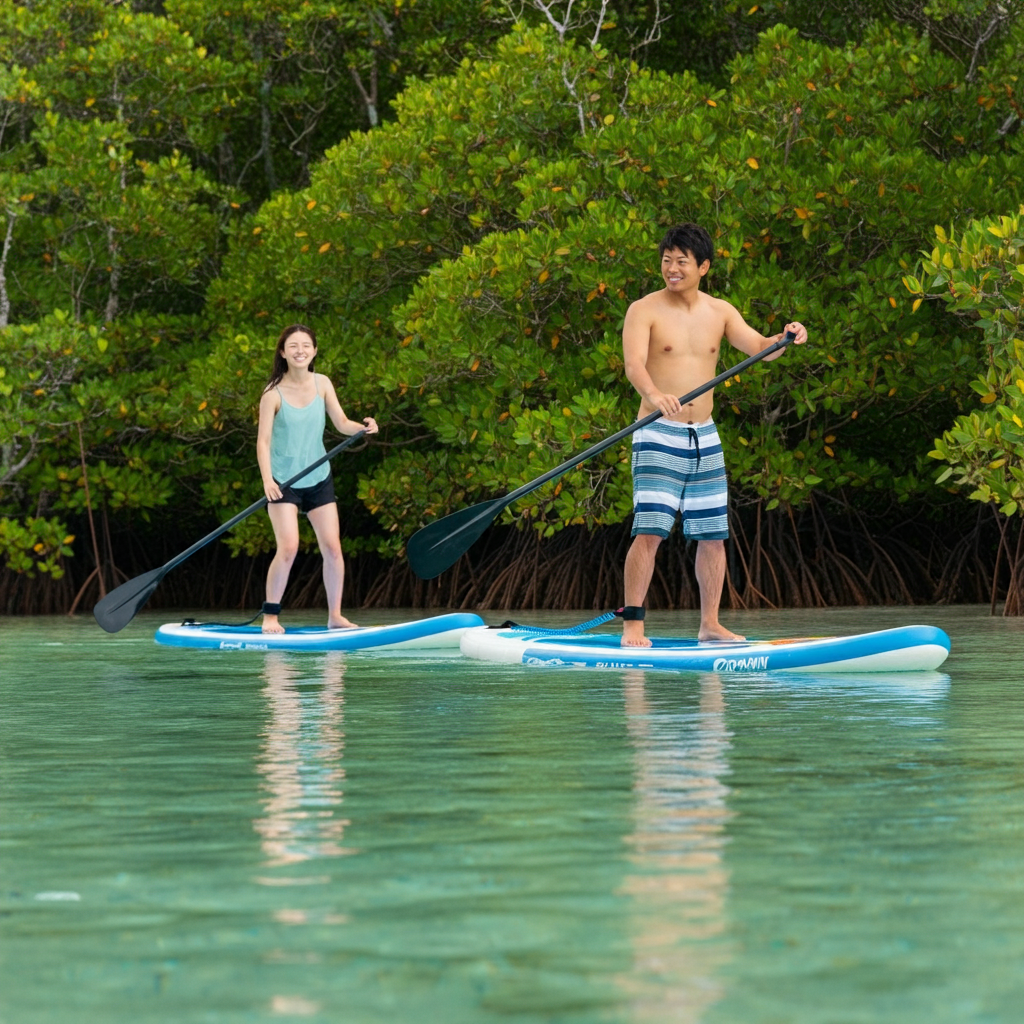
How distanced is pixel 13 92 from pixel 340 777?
12070mm

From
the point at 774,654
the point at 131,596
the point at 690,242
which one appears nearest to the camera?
the point at 774,654

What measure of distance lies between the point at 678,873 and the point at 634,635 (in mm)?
4125

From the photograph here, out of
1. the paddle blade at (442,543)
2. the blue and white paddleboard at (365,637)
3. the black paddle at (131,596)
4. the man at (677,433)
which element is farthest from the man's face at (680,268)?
the black paddle at (131,596)

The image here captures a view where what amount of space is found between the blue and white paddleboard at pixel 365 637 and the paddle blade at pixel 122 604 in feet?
1.50

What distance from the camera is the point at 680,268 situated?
6703 mm

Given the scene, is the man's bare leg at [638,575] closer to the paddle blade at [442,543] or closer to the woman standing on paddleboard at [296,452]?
the paddle blade at [442,543]

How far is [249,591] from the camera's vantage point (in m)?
16.3

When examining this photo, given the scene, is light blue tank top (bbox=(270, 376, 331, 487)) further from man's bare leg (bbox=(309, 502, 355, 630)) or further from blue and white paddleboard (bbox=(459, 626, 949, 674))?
blue and white paddleboard (bbox=(459, 626, 949, 674))

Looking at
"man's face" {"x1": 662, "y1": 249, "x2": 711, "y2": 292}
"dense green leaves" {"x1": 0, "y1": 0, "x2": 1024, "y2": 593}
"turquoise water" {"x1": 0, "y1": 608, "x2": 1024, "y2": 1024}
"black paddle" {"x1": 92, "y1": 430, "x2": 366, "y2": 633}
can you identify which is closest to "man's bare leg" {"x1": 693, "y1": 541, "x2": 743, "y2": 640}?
"man's face" {"x1": 662, "y1": 249, "x2": 711, "y2": 292}

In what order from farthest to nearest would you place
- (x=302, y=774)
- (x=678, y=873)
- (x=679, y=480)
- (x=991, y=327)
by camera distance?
(x=991, y=327), (x=679, y=480), (x=302, y=774), (x=678, y=873)

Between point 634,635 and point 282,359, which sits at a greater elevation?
point 282,359

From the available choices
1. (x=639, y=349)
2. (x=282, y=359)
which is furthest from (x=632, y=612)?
(x=282, y=359)

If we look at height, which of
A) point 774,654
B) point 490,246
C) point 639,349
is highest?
point 490,246

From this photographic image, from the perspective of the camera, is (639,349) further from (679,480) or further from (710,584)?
(710,584)
